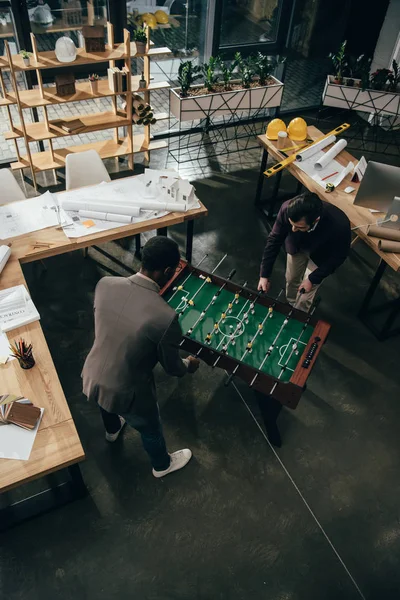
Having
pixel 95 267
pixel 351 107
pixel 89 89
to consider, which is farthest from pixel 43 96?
pixel 351 107

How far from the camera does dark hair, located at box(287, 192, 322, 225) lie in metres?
3.34

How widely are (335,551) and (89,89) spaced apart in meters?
4.84

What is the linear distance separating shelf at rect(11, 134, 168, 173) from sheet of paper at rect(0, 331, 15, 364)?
9.38 feet

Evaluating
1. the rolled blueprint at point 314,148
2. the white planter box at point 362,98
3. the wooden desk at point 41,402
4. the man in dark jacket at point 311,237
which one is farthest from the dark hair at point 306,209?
the white planter box at point 362,98

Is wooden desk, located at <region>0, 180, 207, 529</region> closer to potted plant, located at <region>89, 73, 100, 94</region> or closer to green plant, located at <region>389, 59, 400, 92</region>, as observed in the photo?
potted plant, located at <region>89, 73, 100, 94</region>

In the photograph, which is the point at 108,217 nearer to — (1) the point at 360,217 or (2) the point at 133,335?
(2) the point at 133,335

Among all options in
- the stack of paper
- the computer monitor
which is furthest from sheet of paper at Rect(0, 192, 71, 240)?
the computer monitor

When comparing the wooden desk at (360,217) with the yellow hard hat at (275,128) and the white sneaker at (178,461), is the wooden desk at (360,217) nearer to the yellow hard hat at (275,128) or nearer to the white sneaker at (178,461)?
the yellow hard hat at (275,128)

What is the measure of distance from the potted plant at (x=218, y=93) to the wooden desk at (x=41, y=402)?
264cm

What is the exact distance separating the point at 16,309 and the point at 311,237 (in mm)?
2185

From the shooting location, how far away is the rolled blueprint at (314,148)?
16.4 ft

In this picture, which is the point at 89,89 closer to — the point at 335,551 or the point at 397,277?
the point at 397,277

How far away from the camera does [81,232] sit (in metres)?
3.93

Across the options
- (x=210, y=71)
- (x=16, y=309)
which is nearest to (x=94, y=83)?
(x=210, y=71)
